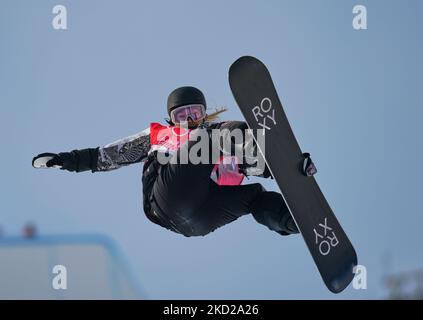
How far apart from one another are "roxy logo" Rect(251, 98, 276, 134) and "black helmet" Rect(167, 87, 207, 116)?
50 centimetres

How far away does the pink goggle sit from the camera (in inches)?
217

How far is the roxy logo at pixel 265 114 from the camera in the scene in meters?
5.13

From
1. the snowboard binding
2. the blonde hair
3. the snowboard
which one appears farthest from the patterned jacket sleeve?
the snowboard binding

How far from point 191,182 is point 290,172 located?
64 cm

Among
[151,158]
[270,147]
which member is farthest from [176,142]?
[270,147]

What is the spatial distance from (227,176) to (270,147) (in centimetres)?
42

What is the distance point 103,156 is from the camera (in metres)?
5.90

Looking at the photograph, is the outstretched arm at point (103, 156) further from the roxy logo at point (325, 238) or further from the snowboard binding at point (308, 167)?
the roxy logo at point (325, 238)

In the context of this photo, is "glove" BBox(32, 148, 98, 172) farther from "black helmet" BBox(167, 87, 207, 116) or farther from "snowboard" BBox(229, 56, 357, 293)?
"snowboard" BBox(229, 56, 357, 293)

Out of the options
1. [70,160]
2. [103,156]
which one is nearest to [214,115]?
[103,156]

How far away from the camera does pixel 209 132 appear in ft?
17.0

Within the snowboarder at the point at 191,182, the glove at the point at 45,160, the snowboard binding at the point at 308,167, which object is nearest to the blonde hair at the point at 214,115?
the snowboarder at the point at 191,182

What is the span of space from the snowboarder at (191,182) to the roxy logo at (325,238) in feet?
0.56
